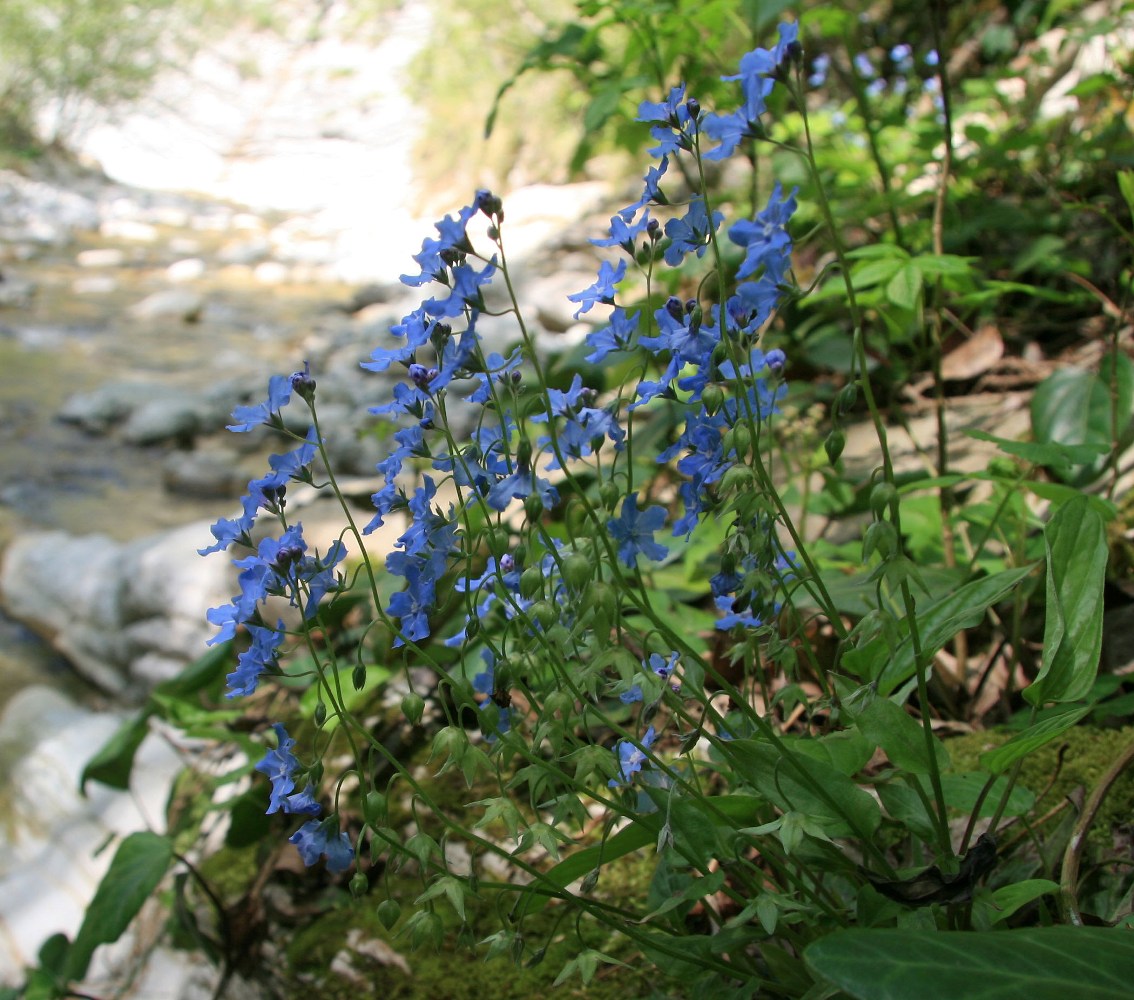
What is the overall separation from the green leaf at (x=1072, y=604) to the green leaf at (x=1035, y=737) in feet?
0.11

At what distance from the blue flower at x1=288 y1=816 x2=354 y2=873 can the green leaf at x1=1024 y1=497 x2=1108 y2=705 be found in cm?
58

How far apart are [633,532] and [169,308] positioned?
24.6 feet

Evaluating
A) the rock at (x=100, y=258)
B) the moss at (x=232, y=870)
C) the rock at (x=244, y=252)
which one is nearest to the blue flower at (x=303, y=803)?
the moss at (x=232, y=870)

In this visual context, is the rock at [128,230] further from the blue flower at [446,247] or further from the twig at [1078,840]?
the twig at [1078,840]

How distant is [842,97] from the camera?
4922 mm

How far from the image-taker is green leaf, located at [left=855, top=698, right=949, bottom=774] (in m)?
0.78

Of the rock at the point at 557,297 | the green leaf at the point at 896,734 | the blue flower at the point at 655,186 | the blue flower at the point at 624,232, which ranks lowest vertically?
the rock at the point at 557,297

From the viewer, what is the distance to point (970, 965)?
0.59m

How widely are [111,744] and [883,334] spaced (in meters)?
1.57

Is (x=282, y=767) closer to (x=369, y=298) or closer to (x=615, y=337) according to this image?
(x=615, y=337)

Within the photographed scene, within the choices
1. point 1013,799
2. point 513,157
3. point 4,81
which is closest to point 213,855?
point 1013,799

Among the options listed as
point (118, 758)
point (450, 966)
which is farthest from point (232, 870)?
point (450, 966)

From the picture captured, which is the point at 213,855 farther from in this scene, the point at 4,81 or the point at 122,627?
the point at 4,81

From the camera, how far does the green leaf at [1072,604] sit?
33.1 inches
